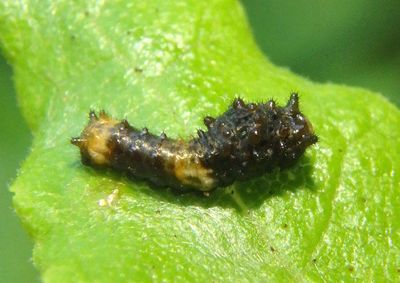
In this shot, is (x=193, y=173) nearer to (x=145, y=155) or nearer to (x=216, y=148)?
(x=216, y=148)

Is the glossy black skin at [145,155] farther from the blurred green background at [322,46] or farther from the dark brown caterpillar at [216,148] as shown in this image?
the blurred green background at [322,46]

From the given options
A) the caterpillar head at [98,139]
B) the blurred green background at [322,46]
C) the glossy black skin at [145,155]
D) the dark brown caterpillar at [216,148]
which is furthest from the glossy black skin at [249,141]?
the blurred green background at [322,46]

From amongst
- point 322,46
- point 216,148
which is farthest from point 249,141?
point 322,46

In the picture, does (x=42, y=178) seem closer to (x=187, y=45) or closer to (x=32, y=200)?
(x=32, y=200)

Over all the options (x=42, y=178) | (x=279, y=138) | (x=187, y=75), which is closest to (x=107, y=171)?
(x=42, y=178)

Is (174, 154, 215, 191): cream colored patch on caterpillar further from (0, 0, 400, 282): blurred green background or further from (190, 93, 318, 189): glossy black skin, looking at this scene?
(0, 0, 400, 282): blurred green background
